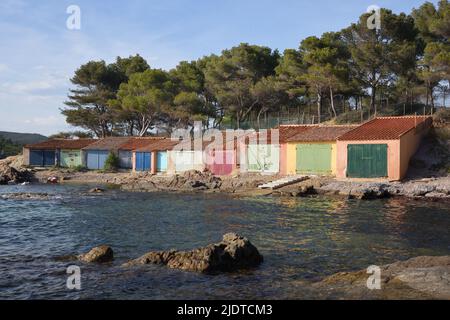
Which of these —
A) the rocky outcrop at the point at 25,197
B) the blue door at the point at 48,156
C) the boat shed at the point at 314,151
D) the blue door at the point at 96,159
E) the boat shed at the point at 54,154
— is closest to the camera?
the rocky outcrop at the point at 25,197

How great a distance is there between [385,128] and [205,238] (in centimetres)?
2244

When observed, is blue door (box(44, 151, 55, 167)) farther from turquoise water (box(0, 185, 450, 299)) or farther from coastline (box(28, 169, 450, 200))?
turquoise water (box(0, 185, 450, 299))

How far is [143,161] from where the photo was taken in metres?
49.9

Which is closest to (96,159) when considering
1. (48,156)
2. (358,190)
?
(48,156)

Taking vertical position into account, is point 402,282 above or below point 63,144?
below

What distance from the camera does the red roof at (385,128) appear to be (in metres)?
33.2

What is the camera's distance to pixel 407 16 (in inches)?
1821

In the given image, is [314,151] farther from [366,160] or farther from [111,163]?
[111,163]

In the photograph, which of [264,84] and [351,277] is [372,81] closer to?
[264,84]

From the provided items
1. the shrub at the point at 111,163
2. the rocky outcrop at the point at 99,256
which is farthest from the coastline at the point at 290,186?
the rocky outcrop at the point at 99,256

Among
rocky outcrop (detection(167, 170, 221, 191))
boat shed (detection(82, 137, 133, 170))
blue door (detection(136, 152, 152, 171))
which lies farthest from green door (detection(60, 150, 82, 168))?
rocky outcrop (detection(167, 170, 221, 191))

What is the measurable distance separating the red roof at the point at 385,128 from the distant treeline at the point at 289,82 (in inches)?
236

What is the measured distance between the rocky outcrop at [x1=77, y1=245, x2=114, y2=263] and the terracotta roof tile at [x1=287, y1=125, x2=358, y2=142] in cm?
2523

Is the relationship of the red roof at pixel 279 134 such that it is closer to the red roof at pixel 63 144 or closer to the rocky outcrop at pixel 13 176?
the rocky outcrop at pixel 13 176
